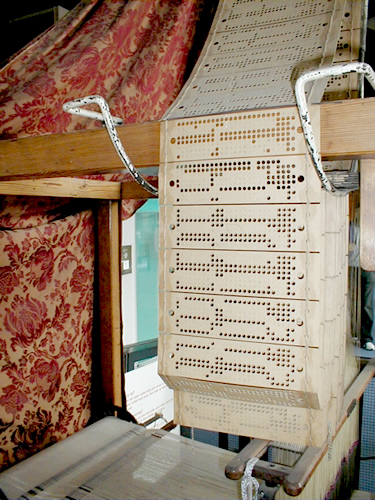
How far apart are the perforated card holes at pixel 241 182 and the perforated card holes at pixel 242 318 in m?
0.23

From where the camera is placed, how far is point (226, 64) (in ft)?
4.83

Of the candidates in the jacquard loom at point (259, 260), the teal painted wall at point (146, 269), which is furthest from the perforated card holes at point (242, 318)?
the teal painted wall at point (146, 269)

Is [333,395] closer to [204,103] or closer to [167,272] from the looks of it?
[167,272]

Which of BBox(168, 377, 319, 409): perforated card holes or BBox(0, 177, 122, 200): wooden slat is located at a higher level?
BBox(0, 177, 122, 200): wooden slat

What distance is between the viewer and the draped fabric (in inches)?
66.6

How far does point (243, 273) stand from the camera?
3.41 ft

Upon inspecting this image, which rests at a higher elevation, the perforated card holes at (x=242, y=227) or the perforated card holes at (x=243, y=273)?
the perforated card holes at (x=242, y=227)

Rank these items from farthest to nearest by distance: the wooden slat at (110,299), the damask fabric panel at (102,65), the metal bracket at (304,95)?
the wooden slat at (110,299), the damask fabric panel at (102,65), the metal bracket at (304,95)

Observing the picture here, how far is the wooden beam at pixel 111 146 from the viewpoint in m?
0.88

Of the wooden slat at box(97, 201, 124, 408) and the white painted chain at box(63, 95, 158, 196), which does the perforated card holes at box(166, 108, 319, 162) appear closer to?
the white painted chain at box(63, 95, 158, 196)

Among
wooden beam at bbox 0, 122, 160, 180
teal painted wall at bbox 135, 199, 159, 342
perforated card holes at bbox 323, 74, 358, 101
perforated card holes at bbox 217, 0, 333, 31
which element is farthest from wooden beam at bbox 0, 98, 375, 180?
teal painted wall at bbox 135, 199, 159, 342

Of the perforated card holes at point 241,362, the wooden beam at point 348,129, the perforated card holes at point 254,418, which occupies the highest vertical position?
the wooden beam at point 348,129

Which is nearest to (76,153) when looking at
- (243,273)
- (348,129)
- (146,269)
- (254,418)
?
(243,273)

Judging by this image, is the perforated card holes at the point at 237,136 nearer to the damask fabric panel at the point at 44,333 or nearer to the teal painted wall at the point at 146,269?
the damask fabric panel at the point at 44,333
